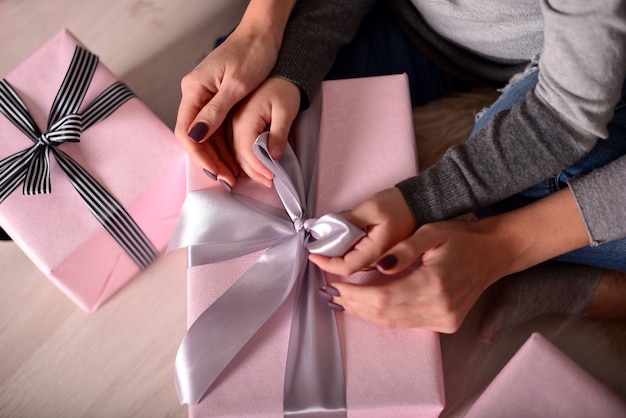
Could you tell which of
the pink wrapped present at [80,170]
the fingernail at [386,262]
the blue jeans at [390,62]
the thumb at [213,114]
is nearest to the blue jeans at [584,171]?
the blue jeans at [390,62]

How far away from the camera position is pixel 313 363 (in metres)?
0.65

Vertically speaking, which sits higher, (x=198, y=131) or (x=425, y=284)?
(x=198, y=131)

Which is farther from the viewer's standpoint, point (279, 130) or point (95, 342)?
point (95, 342)

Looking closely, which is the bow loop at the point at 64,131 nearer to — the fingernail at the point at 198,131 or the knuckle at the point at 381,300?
the fingernail at the point at 198,131

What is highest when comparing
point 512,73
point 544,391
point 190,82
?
point 190,82

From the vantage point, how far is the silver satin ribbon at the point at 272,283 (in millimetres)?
648

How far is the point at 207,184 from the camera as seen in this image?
76 cm

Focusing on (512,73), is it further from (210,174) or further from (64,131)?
(64,131)

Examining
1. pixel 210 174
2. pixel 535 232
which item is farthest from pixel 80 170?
pixel 535 232

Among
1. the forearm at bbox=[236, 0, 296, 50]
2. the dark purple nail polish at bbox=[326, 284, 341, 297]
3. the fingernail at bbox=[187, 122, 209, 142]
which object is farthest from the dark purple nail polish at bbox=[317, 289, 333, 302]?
the forearm at bbox=[236, 0, 296, 50]

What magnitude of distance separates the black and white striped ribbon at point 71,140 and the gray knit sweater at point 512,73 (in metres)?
0.29

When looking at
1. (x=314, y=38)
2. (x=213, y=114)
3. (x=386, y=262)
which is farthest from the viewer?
(x=314, y=38)

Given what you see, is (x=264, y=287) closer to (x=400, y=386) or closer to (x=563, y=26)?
(x=400, y=386)

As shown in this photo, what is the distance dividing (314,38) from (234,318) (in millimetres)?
427
